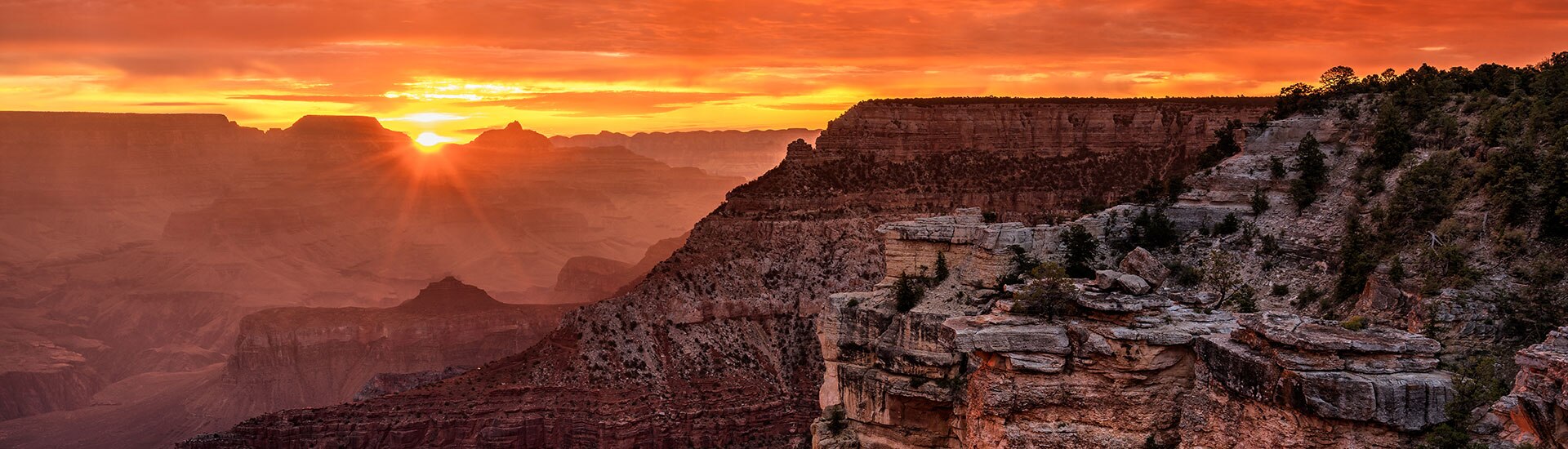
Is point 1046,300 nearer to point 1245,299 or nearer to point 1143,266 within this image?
point 1245,299

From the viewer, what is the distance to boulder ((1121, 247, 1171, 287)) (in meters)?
35.1

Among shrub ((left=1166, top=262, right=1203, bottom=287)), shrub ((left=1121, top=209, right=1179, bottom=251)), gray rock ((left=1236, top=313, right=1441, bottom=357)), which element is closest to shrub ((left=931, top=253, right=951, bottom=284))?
shrub ((left=1121, top=209, right=1179, bottom=251))

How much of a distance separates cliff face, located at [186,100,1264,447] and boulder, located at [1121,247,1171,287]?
960 inches

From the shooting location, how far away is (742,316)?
7019 cm

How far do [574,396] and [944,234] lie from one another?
23808 mm

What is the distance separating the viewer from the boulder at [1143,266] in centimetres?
3506

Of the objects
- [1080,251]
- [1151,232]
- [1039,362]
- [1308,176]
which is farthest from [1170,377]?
[1080,251]

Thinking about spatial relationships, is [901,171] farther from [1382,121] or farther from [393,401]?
[1382,121]

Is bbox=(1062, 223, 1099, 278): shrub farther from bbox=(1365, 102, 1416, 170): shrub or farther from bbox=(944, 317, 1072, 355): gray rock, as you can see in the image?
bbox=(944, 317, 1072, 355): gray rock

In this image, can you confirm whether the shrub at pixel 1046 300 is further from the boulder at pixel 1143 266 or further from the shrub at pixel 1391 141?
the shrub at pixel 1391 141

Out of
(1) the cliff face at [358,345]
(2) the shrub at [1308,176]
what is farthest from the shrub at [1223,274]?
(1) the cliff face at [358,345]

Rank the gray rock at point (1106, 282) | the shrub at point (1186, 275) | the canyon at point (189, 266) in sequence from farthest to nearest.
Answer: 1. the canyon at point (189, 266)
2. the shrub at point (1186, 275)
3. the gray rock at point (1106, 282)

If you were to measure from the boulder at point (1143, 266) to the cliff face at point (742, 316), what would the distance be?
960 inches

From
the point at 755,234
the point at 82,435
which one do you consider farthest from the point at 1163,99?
the point at 82,435
